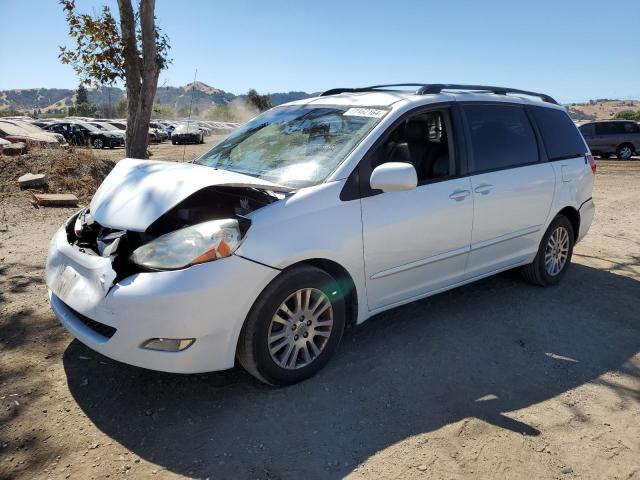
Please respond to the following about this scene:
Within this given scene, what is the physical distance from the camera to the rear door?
13.6 ft

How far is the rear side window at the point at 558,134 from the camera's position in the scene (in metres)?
4.89

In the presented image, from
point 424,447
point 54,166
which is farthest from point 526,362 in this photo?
point 54,166

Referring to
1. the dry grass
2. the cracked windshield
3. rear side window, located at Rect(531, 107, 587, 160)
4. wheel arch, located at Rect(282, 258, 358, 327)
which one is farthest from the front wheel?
wheel arch, located at Rect(282, 258, 358, 327)

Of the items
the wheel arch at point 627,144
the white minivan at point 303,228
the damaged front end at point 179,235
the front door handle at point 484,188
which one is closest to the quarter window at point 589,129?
the wheel arch at point 627,144

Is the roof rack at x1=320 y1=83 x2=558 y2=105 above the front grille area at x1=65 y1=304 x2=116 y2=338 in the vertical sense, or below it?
above

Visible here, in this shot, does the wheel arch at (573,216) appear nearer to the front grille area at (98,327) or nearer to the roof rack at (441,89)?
the roof rack at (441,89)

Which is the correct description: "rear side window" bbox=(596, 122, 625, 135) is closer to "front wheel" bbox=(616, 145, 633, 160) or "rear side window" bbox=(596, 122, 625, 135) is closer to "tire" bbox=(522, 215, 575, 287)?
"front wheel" bbox=(616, 145, 633, 160)

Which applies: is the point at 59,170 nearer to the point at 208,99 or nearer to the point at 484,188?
the point at 484,188

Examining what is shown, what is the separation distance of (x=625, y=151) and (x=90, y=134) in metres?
28.1

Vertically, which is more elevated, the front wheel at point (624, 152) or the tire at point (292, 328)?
the front wheel at point (624, 152)

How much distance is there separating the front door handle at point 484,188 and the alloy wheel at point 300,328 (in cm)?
165

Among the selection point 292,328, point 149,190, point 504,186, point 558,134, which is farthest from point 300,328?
point 558,134

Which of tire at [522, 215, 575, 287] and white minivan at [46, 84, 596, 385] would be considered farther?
tire at [522, 215, 575, 287]

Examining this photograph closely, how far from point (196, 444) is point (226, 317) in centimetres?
66
